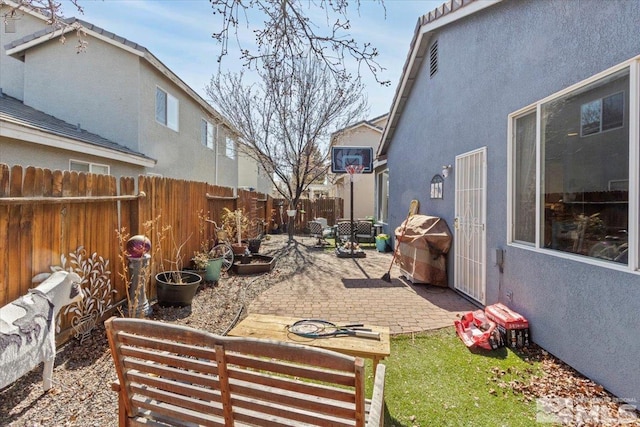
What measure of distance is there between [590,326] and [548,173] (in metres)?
1.82

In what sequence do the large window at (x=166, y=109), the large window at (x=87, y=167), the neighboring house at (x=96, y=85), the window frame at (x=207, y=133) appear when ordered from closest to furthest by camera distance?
1. the large window at (x=87, y=167)
2. the neighboring house at (x=96, y=85)
3. the large window at (x=166, y=109)
4. the window frame at (x=207, y=133)

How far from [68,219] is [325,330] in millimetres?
3242

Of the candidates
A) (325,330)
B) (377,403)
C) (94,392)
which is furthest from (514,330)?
(94,392)

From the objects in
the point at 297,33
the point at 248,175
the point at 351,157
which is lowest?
the point at 297,33

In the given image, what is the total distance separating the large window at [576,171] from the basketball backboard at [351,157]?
7398 millimetres

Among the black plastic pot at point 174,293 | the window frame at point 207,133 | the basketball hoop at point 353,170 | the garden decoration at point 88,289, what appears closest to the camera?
the garden decoration at point 88,289

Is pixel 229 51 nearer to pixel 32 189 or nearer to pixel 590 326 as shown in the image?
pixel 32 189

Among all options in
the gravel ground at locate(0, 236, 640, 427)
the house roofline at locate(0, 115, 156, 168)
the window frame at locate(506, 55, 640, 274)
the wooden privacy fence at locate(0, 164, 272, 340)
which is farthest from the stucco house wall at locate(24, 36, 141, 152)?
the window frame at locate(506, 55, 640, 274)

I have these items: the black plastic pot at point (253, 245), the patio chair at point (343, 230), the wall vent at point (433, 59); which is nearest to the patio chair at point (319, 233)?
the patio chair at point (343, 230)

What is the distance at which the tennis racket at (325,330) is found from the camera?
306 cm

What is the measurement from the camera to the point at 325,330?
319cm

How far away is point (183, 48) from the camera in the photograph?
376 cm

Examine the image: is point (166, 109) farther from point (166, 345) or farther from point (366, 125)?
point (366, 125)

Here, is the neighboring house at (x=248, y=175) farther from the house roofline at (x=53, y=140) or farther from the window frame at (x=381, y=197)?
the house roofline at (x=53, y=140)
